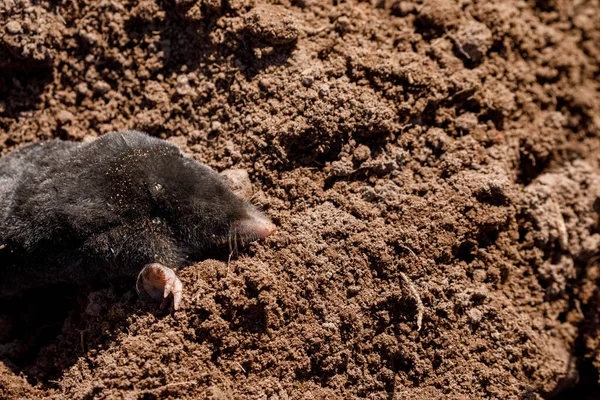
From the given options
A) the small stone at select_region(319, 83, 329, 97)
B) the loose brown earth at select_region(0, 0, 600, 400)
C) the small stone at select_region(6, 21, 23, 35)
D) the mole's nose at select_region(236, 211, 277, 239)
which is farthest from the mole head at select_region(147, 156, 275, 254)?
the small stone at select_region(6, 21, 23, 35)

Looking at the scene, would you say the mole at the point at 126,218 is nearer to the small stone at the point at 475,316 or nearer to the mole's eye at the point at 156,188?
the mole's eye at the point at 156,188

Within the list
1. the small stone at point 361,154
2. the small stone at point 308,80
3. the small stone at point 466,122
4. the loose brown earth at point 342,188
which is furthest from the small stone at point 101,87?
the small stone at point 466,122

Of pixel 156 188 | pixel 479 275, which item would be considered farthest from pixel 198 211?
pixel 479 275

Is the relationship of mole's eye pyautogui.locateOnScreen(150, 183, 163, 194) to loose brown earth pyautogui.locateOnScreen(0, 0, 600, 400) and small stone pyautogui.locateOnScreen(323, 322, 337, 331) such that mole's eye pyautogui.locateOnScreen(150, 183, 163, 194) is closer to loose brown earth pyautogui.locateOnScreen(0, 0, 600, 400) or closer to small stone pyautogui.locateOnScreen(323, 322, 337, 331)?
loose brown earth pyautogui.locateOnScreen(0, 0, 600, 400)

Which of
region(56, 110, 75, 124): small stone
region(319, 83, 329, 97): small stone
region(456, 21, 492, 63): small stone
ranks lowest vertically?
region(56, 110, 75, 124): small stone

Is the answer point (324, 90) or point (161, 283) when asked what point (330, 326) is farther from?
point (324, 90)

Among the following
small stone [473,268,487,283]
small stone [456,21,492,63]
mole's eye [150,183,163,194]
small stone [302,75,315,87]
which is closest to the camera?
mole's eye [150,183,163,194]
